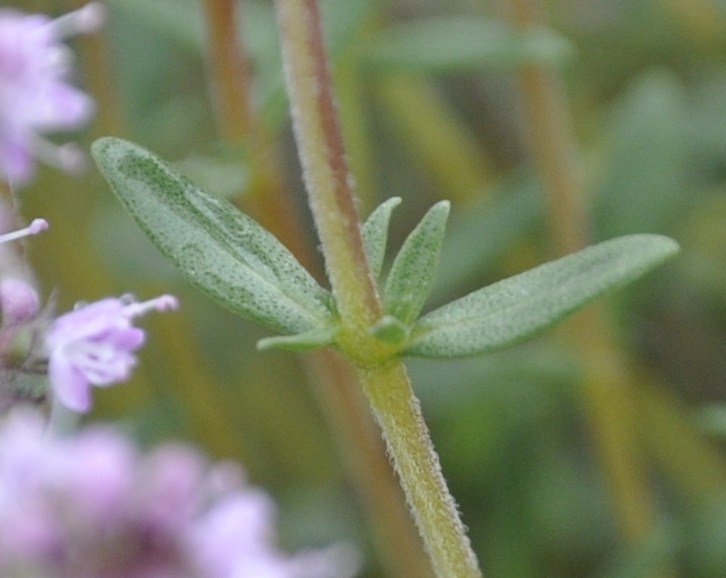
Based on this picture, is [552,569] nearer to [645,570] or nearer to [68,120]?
[645,570]

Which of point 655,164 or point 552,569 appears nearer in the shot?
point 655,164

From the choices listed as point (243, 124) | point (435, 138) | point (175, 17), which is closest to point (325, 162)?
point (243, 124)

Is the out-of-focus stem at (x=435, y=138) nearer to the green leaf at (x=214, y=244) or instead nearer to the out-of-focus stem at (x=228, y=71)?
the out-of-focus stem at (x=228, y=71)

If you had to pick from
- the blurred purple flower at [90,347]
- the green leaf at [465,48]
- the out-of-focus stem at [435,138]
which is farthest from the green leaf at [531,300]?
the out-of-focus stem at [435,138]

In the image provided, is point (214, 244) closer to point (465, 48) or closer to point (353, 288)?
point (353, 288)

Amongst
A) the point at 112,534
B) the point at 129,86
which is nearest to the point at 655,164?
the point at 129,86

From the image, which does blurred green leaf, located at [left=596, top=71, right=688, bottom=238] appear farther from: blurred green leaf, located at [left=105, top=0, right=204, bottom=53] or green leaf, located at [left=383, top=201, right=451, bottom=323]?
green leaf, located at [left=383, top=201, right=451, bottom=323]

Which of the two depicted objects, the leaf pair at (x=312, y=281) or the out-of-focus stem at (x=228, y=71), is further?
the out-of-focus stem at (x=228, y=71)
